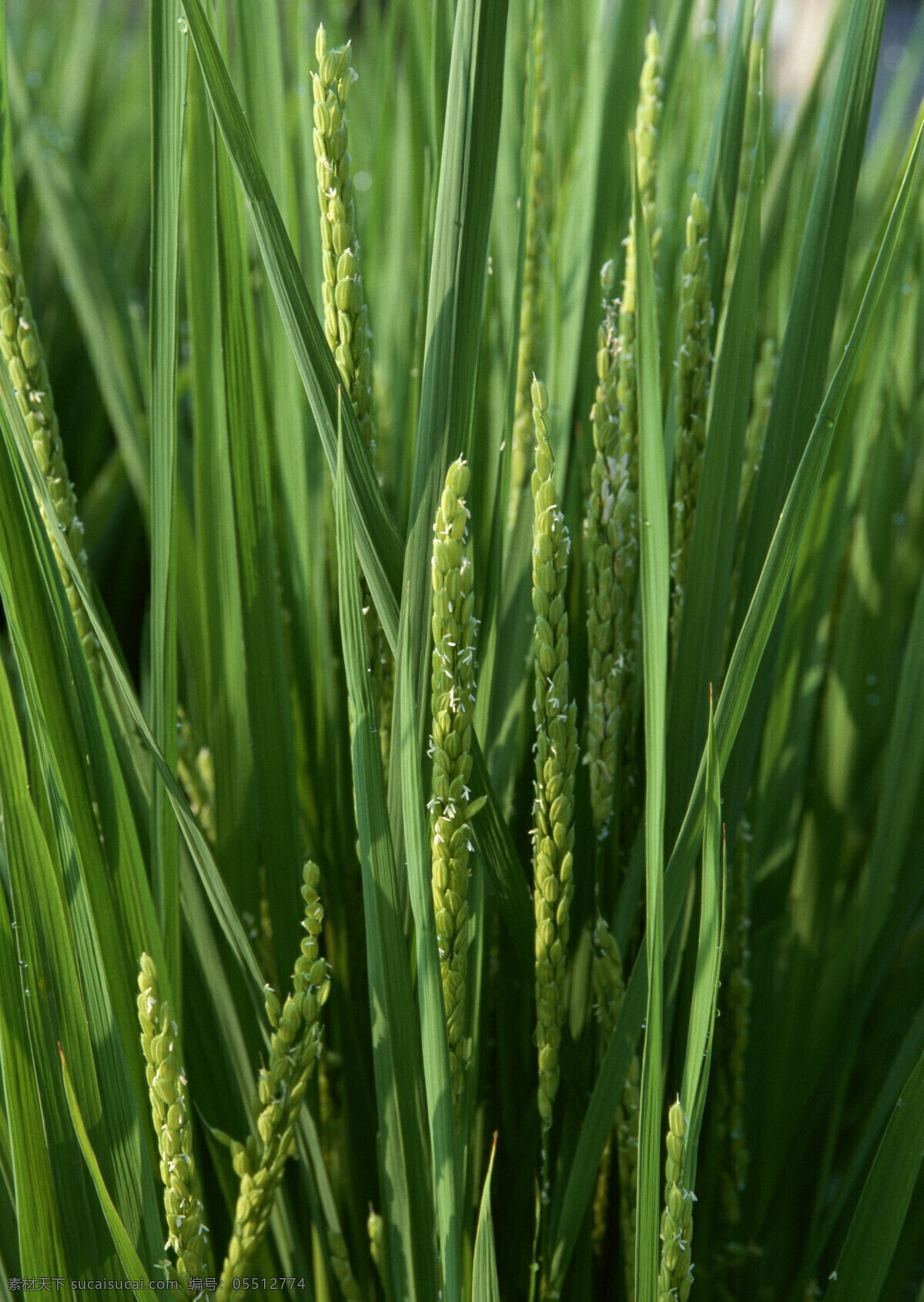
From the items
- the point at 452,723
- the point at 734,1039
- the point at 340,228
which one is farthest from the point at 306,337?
Result: the point at 734,1039

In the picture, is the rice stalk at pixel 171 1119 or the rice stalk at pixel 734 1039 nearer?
the rice stalk at pixel 171 1119

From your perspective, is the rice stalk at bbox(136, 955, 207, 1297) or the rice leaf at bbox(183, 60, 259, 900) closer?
the rice stalk at bbox(136, 955, 207, 1297)

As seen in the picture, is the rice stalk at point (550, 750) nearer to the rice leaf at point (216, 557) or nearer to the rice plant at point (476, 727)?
the rice plant at point (476, 727)

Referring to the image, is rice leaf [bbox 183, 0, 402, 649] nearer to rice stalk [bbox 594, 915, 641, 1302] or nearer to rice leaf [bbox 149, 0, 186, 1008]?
rice leaf [bbox 149, 0, 186, 1008]

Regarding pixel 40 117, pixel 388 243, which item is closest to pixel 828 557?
pixel 388 243

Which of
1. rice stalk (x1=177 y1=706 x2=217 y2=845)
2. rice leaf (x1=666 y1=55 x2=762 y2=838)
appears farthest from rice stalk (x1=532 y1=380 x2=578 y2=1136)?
rice stalk (x1=177 y1=706 x2=217 y2=845)

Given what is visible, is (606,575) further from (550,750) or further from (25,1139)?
(25,1139)

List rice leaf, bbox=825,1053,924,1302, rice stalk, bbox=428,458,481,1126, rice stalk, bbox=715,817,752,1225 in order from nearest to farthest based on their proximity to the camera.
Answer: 1. rice stalk, bbox=428,458,481,1126
2. rice leaf, bbox=825,1053,924,1302
3. rice stalk, bbox=715,817,752,1225

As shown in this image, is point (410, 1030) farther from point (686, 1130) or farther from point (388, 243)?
point (388, 243)

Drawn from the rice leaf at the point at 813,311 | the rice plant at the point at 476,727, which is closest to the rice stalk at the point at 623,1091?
the rice plant at the point at 476,727
